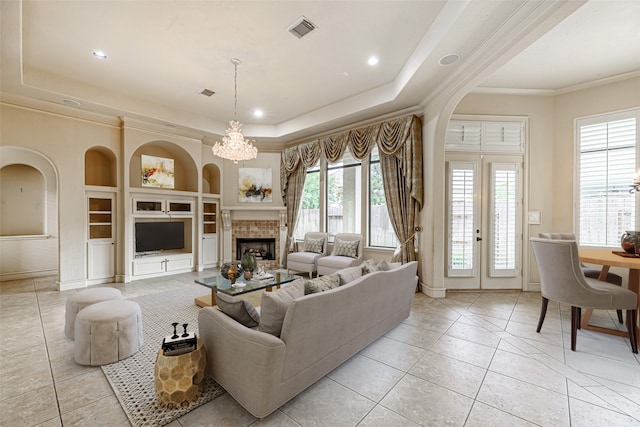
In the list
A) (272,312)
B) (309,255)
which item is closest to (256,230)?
(309,255)

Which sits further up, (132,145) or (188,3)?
(188,3)

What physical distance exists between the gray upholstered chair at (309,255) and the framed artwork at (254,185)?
167 cm

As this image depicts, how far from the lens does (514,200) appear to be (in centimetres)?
470

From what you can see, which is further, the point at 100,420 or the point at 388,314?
the point at 388,314

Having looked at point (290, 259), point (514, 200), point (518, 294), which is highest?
point (514, 200)

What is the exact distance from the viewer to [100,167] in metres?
5.61

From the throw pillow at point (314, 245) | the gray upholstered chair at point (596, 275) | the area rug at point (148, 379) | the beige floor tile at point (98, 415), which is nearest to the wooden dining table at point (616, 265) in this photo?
the gray upholstered chair at point (596, 275)

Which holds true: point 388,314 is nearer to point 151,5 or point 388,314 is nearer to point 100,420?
point 100,420

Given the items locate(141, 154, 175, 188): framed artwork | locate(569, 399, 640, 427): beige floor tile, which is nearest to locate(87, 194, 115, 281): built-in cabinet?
locate(141, 154, 175, 188): framed artwork

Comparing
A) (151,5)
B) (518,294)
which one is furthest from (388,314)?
(151,5)

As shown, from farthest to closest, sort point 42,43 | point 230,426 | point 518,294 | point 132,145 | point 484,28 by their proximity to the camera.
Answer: point 132,145
point 518,294
point 42,43
point 484,28
point 230,426

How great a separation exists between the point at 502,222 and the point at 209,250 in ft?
20.9

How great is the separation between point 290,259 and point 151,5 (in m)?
4.56

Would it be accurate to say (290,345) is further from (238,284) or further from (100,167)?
(100,167)
